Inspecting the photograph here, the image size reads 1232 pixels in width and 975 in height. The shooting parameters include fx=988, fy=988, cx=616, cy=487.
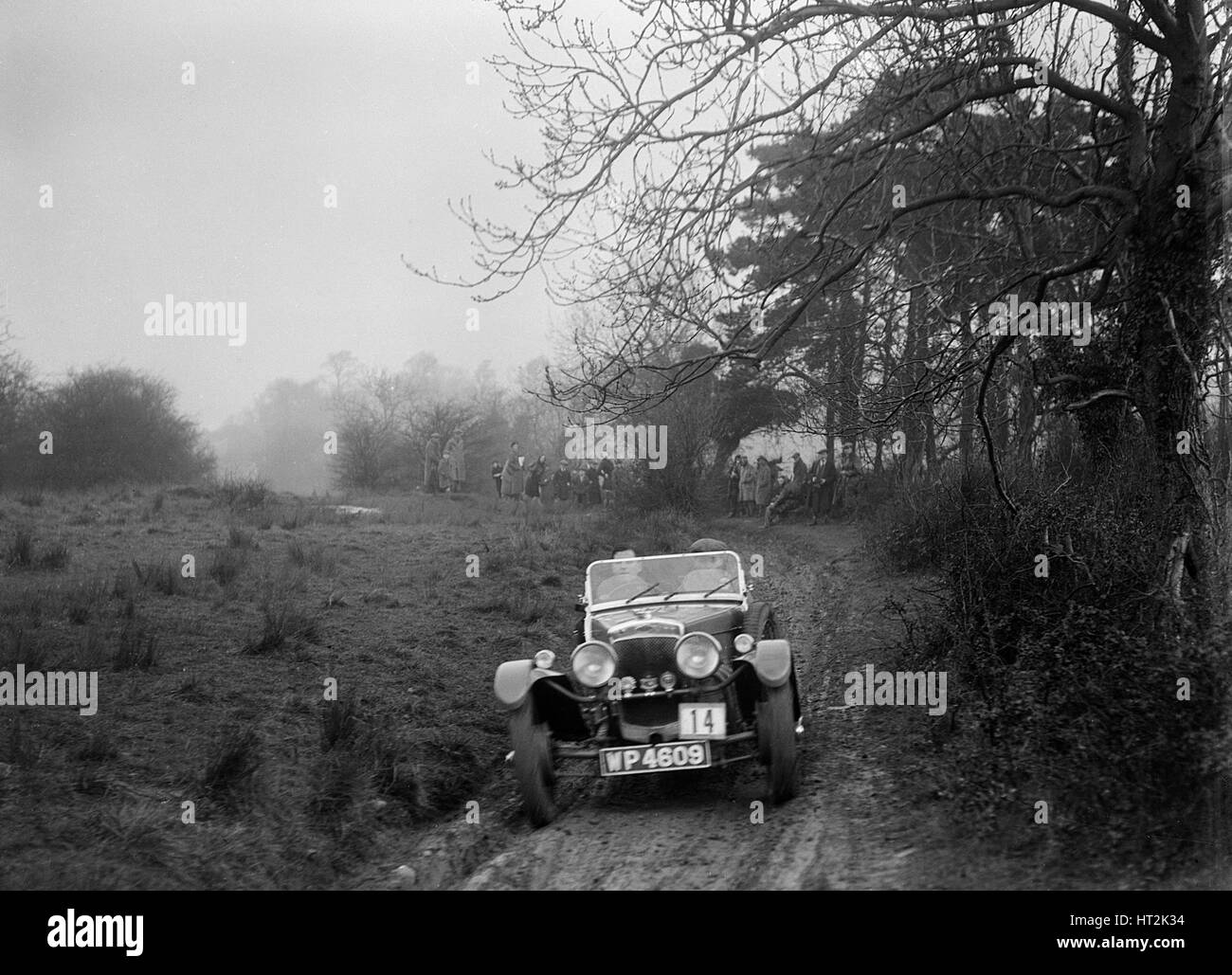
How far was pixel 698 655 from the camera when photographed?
245 inches

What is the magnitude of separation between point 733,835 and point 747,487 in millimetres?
20276

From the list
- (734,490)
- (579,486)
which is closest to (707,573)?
(734,490)

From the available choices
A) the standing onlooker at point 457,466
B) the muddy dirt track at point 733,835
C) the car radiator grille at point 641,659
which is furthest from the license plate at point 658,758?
the standing onlooker at point 457,466

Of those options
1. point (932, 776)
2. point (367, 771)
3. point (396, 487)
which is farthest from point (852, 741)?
point (396, 487)

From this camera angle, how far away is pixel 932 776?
6164 mm

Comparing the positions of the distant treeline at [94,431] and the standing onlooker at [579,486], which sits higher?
the distant treeline at [94,431]

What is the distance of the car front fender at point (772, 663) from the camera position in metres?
6.08

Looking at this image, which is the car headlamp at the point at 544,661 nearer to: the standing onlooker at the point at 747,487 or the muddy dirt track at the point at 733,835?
the muddy dirt track at the point at 733,835

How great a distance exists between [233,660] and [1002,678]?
6.14m

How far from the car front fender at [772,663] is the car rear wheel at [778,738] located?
0.18 ft

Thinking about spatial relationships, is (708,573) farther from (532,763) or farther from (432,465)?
(432,465)

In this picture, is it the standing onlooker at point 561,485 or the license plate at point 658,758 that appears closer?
the license plate at point 658,758
